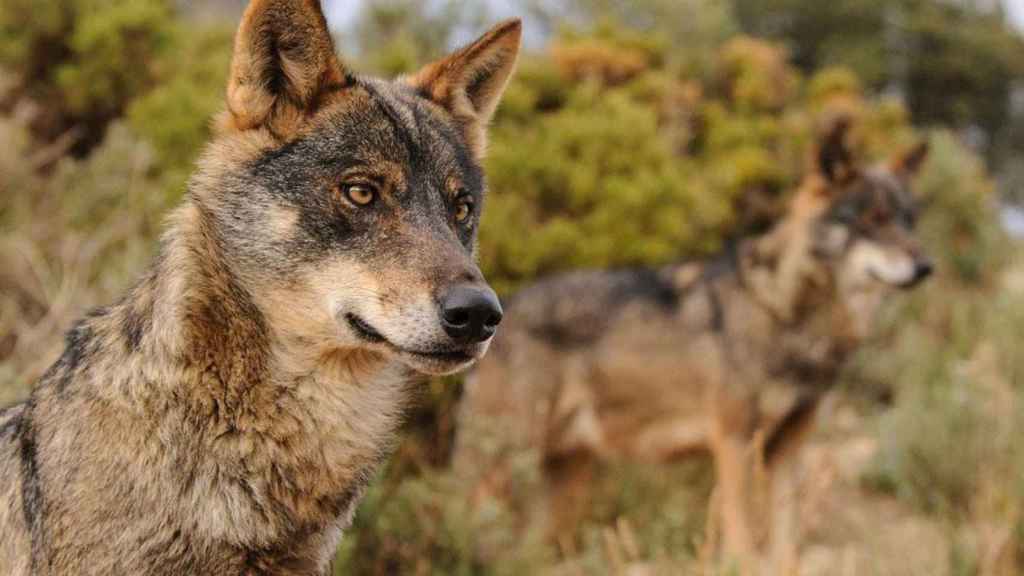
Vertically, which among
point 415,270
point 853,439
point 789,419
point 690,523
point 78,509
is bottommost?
point 853,439

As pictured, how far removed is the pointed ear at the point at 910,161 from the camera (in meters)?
7.36

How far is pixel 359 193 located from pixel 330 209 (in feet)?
0.30

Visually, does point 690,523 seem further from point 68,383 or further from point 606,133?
point 68,383

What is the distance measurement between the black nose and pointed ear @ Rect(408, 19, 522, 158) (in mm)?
917

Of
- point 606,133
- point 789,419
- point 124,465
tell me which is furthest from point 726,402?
point 124,465

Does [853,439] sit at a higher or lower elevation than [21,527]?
lower

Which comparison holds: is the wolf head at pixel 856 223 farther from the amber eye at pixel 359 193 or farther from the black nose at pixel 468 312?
the black nose at pixel 468 312

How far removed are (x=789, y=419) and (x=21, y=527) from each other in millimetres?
4981

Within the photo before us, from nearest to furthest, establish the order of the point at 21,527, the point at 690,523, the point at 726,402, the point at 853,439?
the point at 21,527, the point at 726,402, the point at 690,523, the point at 853,439

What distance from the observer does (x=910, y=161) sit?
7395 mm

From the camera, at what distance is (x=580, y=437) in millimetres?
6879

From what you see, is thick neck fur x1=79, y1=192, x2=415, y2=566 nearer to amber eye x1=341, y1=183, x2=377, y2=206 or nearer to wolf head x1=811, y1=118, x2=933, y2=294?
amber eye x1=341, y1=183, x2=377, y2=206

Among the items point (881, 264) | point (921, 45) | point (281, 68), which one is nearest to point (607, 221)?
point (881, 264)

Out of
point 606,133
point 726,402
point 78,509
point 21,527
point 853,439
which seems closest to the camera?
point 78,509
